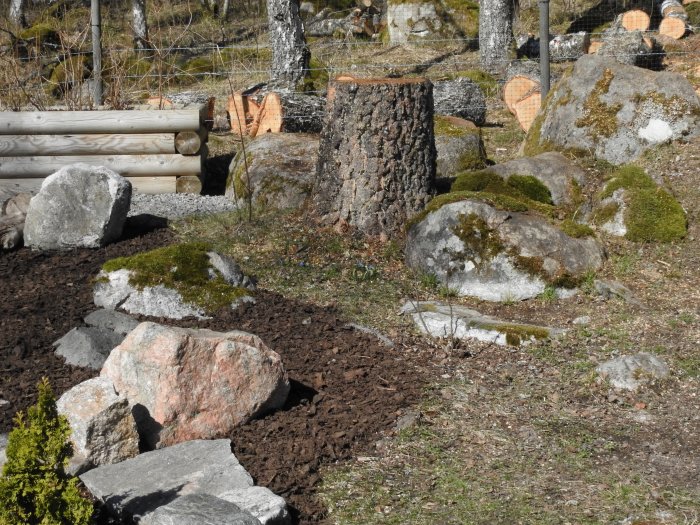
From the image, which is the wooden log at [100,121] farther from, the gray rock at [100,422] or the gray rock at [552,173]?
the gray rock at [100,422]

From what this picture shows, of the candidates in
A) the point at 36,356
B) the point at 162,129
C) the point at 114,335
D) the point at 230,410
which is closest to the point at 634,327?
the point at 230,410

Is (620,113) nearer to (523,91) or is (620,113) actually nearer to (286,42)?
(523,91)

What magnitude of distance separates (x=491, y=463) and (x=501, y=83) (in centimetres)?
999

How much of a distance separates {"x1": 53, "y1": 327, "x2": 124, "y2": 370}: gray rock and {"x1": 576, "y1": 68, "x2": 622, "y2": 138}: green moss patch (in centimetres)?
564

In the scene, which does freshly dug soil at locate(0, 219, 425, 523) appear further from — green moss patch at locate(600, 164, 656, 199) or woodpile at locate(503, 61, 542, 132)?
woodpile at locate(503, 61, 542, 132)

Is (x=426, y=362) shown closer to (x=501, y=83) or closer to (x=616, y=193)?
(x=616, y=193)

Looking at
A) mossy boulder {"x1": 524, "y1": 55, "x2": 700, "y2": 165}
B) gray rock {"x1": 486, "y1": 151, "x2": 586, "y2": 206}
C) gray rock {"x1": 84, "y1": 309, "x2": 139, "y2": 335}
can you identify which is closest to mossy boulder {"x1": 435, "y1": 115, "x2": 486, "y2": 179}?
mossy boulder {"x1": 524, "y1": 55, "x2": 700, "y2": 165}

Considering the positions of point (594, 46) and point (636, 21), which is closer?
point (594, 46)

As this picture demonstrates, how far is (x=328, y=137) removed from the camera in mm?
8250

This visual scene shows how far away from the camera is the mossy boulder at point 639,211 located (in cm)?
804

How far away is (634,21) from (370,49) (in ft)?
16.9

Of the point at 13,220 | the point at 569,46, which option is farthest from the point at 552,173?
the point at 569,46

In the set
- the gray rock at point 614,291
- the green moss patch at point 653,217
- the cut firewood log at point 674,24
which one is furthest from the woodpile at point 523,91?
the gray rock at point 614,291

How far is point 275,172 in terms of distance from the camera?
30.3 ft
